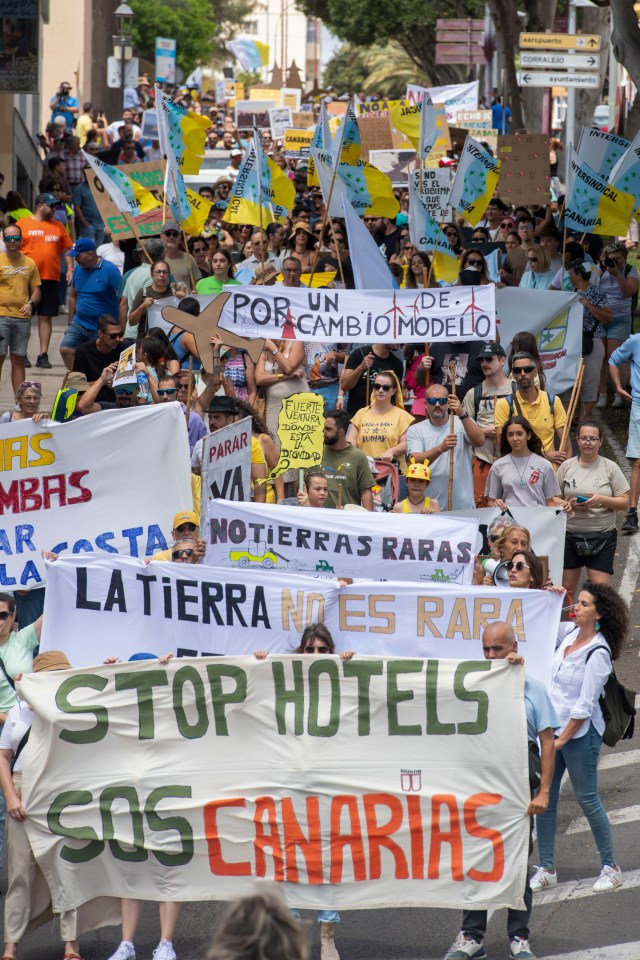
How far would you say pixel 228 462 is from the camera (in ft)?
30.7

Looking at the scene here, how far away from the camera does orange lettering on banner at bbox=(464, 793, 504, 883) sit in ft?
21.7

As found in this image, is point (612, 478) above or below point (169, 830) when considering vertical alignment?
above

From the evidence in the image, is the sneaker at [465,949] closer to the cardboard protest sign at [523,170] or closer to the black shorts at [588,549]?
the black shorts at [588,549]

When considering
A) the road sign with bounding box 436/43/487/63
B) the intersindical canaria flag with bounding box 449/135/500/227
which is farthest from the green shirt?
the road sign with bounding box 436/43/487/63

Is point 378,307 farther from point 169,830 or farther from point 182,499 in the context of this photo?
point 169,830

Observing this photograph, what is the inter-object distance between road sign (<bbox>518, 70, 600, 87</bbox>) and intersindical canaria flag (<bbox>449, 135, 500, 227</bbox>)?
24.5 feet

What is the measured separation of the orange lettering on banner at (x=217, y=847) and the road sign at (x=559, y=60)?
17393 mm

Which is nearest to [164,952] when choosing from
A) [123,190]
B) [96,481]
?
[96,481]

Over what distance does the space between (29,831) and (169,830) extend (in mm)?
620

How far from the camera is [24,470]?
9.52 metres

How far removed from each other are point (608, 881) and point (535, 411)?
13.8 feet

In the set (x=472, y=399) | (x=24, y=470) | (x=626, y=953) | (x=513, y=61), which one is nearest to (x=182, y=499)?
(x=24, y=470)

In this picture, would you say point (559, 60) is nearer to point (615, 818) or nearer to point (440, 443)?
point (440, 443)

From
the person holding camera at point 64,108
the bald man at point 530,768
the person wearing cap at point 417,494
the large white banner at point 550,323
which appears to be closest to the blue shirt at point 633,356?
the large white banner at point 550,323
